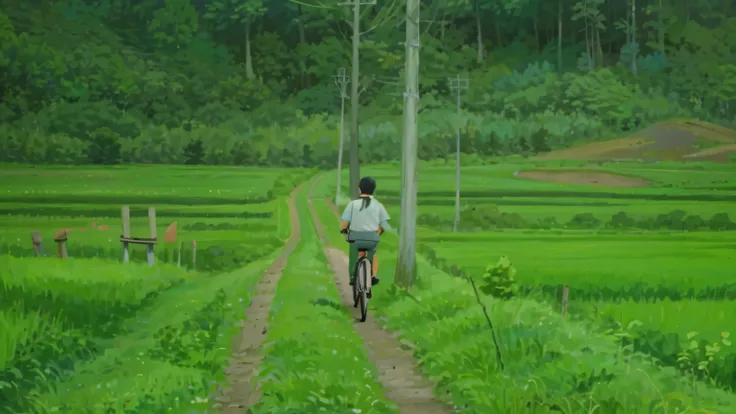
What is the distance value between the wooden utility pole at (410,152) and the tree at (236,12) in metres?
8.42

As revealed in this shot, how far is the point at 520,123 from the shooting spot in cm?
1928

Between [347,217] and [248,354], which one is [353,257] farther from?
[248,354]

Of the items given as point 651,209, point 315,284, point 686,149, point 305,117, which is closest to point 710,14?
point 686,149

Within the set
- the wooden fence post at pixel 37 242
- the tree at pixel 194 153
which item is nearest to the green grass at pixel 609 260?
the tree at pixel 194 153

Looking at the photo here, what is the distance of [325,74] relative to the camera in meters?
21.0

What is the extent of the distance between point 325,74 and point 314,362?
15.9 meters

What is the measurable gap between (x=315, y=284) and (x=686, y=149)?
8.79m

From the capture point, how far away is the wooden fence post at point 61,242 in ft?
43.4

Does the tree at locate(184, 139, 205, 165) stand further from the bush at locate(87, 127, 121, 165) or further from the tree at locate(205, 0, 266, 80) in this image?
the tree at locate(205, 0, 266, 80)

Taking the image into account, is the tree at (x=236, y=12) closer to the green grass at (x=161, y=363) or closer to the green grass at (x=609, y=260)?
the green grass at (x=609, y=260)

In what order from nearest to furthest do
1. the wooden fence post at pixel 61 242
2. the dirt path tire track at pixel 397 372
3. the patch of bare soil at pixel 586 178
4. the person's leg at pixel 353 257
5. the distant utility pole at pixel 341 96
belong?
the dirt path tire track at pixel 397 372, the person's leg at pixel 353 257, the wooden fence post at pixel 61 242, the patch of bare soil at pixel 586 178, the distant utility pole at pixel 341 96

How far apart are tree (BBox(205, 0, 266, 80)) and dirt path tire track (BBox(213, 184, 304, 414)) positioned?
784cm

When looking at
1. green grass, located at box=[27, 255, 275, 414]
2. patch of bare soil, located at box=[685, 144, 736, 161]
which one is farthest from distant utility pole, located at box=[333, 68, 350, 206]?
green grass, located at box=[27, 255, 275, 414]

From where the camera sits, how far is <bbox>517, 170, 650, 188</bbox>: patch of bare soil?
16906 millimetres
